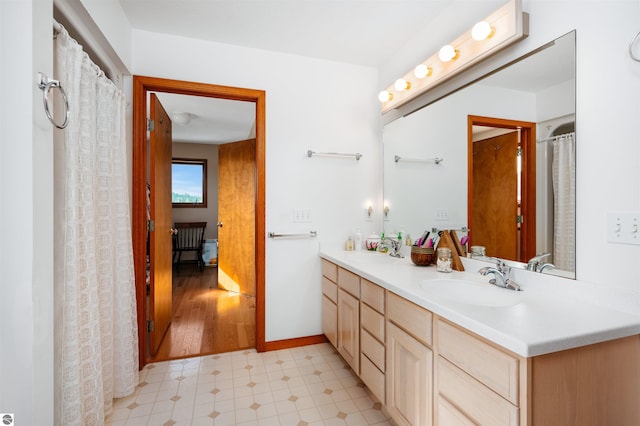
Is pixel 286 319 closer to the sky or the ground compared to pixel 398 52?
closer to the ground

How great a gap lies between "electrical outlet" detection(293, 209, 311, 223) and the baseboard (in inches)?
38.5

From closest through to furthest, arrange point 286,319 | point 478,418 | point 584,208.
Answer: point 478,418, point 584,208, point 286,319

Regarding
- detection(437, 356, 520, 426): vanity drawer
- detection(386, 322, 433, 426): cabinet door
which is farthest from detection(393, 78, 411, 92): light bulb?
detection(437, 356, 520, 426): vanity drawer

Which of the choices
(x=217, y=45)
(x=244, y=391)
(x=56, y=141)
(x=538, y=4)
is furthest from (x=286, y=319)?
(x=538, y=4)

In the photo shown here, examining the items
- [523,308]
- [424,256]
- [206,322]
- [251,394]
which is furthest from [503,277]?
[206,322]

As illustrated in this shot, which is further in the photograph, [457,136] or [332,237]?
[332,237]

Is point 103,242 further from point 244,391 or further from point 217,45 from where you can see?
point 217,45

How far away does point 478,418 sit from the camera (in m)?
1.00

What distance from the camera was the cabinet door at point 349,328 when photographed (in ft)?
6.25

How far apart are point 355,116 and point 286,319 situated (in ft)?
6.02

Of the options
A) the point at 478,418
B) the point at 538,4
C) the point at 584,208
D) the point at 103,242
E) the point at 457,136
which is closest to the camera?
the point at 478,418

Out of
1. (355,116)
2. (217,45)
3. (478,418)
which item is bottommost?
(478,418)

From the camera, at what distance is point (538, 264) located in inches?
53.8

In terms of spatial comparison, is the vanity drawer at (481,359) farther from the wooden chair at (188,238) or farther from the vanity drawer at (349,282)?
the wooden chair at (188,238)
